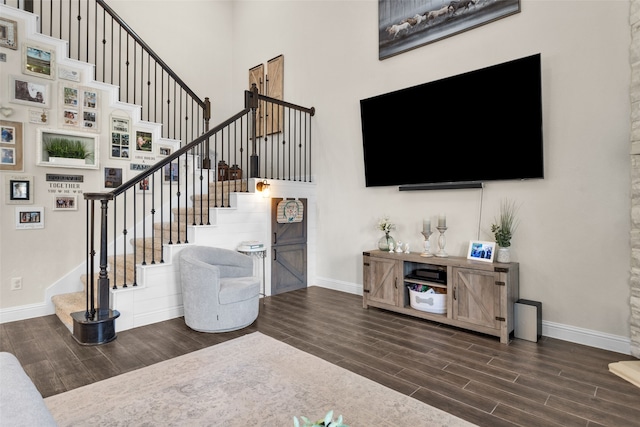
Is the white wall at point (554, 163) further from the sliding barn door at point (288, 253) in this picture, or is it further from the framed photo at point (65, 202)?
the framed photo at point (65, 202)

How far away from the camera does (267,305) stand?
4.35 metres

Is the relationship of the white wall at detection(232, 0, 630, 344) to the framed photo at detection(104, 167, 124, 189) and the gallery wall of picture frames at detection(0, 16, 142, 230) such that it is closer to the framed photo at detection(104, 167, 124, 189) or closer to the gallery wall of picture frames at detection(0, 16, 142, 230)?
the framed photo at detection(104, 167, 124, 189)

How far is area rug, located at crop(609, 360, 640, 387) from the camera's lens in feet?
7.98

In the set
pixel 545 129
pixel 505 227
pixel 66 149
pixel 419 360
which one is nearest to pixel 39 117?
pixel 66 149

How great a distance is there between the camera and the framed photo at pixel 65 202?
13.7 ft

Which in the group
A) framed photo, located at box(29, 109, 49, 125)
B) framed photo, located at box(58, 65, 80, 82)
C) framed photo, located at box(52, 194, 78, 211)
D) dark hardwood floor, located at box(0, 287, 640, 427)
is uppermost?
framed photo, located at box(58, 65, 80, 82)

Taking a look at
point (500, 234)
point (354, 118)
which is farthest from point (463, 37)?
point (500, 234)

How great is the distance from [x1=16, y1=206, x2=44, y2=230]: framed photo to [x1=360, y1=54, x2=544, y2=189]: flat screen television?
4034mm

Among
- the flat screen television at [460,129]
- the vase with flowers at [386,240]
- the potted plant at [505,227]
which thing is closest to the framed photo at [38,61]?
the flat screen television at [460,129]

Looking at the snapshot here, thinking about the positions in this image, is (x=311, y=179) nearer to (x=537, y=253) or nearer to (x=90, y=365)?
(x=537, y=253)

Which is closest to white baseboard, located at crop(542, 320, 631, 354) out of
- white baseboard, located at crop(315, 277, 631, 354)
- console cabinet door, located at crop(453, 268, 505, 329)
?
white baseboard, located at crop(315, 277, 631, 354)

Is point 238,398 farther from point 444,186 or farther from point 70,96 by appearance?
point 70,96

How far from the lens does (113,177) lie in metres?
4.71

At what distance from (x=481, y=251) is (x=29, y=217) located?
510 cm
